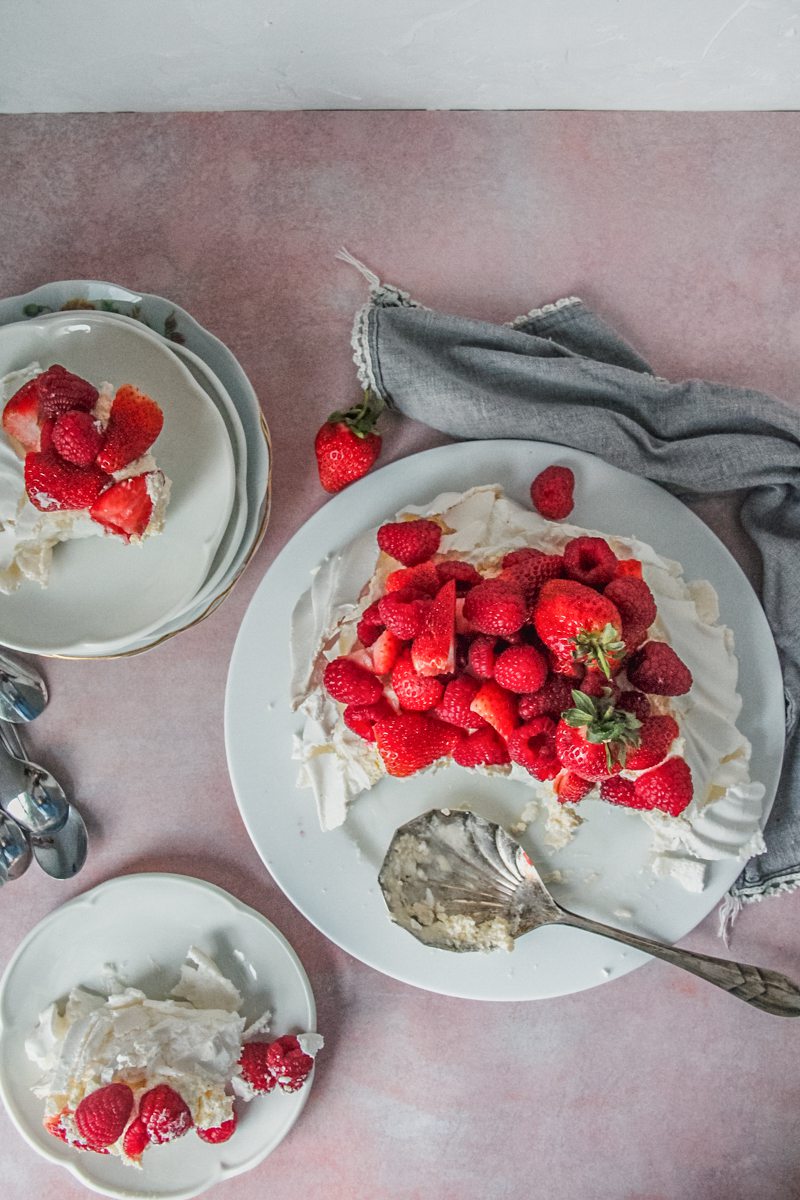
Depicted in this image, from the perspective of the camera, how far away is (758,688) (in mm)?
1548

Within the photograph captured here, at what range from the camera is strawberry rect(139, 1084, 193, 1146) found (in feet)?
4.94

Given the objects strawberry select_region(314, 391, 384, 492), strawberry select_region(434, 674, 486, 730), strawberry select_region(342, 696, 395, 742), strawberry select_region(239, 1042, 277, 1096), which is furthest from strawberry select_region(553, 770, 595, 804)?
strawberry select_region(239, 1042, 277, 1096)

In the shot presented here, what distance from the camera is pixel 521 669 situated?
1.26 m

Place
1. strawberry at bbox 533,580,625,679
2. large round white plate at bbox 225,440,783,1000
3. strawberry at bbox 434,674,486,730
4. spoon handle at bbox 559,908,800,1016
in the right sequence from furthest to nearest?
large round white plate at bbox 225,440,783,1000 → spoon handle at bbox 559,908,800,1016 → strawberry at bbox 434,674,486,730 → strawberry at bbox 533,580,625,679

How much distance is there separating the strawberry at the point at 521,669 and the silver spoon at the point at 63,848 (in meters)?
0.88

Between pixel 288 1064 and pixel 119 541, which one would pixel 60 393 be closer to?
pixel 119 541

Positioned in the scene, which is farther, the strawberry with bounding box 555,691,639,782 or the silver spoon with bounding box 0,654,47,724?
the silver spoon with bounding box 0,654,47,724

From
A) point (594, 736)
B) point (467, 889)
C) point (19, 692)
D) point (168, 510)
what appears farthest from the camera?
point (19, 692)

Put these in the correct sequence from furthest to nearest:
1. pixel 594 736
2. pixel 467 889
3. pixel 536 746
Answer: pixel 467 889, pixel 536 746, pixel 594 736

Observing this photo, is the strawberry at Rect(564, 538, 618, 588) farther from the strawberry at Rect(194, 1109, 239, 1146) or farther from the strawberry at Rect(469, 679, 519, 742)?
the strawberry at Rect(194, 1109, 239, 1146)

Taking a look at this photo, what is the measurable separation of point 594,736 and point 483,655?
7.5 inches

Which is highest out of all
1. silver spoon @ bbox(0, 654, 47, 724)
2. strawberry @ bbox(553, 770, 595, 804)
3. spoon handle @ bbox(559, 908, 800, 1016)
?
strawberry @ bbox(553, 770, 595, 804)

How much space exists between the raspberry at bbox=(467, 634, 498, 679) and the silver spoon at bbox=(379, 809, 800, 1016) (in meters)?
0.33

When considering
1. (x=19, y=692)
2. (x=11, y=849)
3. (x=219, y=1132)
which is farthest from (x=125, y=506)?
(x=219, y=1132)
